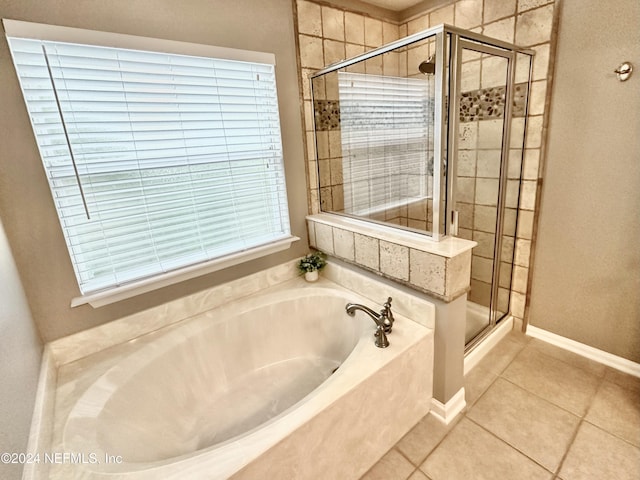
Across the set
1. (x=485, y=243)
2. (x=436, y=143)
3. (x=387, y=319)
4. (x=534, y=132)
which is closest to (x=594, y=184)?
(x=534, y=132)

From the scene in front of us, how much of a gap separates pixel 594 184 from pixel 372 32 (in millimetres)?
1701

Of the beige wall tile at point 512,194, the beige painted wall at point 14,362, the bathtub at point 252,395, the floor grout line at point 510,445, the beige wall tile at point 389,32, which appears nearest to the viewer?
the beige painted wall at point 14,362

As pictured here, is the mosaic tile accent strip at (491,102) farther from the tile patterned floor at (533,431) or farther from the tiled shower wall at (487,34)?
the tile patterned floor at (533,431)

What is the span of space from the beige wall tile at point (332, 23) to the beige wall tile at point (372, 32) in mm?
237

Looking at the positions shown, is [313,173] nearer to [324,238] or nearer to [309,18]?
[324,238]

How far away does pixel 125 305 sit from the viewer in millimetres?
1604

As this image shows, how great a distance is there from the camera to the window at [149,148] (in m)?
1.31

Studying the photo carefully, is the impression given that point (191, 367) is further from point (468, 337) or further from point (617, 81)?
point (617, 81)

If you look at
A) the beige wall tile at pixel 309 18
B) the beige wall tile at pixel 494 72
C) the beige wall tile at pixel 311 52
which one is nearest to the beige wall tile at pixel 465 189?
the beige wall tile at pixel 494 72

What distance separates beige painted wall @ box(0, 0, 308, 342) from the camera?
125 cm

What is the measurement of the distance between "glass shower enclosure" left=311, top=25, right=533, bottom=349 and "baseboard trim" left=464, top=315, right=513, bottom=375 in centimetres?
4

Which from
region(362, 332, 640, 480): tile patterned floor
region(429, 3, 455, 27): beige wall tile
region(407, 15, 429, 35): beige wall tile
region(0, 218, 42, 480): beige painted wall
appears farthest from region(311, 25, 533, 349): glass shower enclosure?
region(0, 218, 42, 480): beige painted wall

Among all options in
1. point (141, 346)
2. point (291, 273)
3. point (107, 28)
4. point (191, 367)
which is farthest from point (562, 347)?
point (107, 28)

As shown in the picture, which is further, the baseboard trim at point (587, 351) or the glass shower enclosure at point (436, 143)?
the baseboard trim at point (587, 351)
